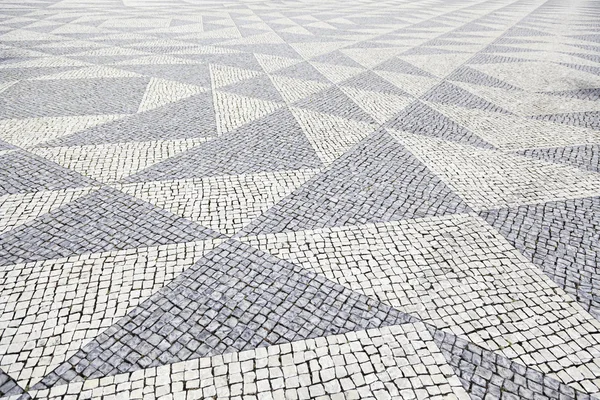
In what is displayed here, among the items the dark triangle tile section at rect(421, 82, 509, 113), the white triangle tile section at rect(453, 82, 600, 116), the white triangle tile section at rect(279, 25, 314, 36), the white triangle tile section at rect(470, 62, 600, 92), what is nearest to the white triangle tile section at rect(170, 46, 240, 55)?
the white triangle tile section at rect(279, 25, 314, 36)

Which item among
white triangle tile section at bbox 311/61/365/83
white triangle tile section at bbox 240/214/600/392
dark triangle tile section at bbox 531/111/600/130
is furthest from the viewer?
white triangle tile section at bbox 311/61/365/83

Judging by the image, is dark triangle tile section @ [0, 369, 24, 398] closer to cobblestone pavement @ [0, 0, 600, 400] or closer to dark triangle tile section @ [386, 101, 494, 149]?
cobblestone pavement @ [0, 0, 600, 400]

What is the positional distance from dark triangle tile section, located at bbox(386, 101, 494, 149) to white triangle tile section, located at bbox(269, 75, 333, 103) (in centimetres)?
197

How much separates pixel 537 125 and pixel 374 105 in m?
2.70

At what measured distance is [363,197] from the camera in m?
4.88

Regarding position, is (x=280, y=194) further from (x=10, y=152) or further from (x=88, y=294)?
(x=10, y=152)

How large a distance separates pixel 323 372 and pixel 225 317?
867mm

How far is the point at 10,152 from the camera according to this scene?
5.77 meters

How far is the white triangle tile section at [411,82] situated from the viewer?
8.71m

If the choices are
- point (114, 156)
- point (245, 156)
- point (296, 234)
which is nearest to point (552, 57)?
point (245, 156)

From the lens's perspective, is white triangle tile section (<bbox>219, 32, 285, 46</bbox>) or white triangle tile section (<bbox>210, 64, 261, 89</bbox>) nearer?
white triangle tile section (<bbox>210, 64, 261, 89</bbox>)

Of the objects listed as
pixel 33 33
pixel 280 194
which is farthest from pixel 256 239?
pixel 33 33

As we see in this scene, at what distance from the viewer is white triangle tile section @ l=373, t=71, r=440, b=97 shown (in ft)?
28.6

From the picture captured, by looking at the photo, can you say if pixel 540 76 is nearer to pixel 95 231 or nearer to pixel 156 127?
pixel 156 127
